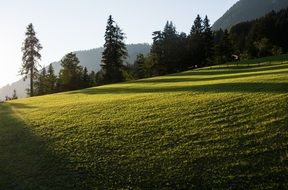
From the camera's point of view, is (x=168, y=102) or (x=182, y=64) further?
(x=182, y=64)

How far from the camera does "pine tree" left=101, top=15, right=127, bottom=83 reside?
8528 cm

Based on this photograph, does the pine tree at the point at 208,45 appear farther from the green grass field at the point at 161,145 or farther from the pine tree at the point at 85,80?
the green grass field at the point at 161,145

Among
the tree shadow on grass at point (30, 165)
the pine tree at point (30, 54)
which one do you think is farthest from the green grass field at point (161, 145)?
the pine tree at point (30, 54)

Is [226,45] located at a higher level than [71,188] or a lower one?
higher

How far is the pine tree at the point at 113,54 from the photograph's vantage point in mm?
85275

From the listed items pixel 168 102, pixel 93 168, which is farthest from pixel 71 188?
pixel 168 102

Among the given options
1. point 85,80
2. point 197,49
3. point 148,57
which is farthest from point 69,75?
Answer: point 197,49

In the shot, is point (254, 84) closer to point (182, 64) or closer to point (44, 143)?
point (44, 143)

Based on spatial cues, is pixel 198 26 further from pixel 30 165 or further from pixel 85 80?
pixel 30 165

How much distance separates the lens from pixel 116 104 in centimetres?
3603

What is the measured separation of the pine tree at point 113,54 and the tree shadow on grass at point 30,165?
55.9 metres

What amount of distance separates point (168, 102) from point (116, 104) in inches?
185

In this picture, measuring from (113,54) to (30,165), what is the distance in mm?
63443

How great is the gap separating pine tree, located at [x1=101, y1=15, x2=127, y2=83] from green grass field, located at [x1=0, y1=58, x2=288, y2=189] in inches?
2014
